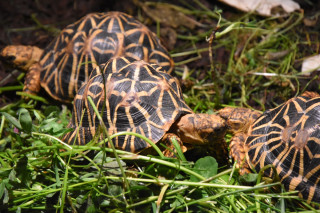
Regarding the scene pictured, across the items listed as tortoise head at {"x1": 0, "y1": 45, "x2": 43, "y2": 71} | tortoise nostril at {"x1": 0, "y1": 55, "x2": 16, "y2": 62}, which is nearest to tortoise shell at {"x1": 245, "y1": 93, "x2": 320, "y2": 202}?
tortoise head at {"x1": 0, "y1": 45, "x2": 43, "y2": 71}

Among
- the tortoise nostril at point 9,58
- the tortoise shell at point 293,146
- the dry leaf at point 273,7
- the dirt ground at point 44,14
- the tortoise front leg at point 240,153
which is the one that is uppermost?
the dry leaf at point 273,7

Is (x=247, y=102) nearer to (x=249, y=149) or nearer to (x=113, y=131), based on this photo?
(x=249, y=149)

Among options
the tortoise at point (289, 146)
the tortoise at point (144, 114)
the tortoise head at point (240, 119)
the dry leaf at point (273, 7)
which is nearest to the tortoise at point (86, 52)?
the tortoise at point (144, 114)

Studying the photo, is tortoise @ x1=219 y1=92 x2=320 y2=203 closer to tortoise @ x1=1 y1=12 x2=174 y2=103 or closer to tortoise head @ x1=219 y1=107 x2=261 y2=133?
tortoise head @ x1=219 y1=107 x2=261 y2=133

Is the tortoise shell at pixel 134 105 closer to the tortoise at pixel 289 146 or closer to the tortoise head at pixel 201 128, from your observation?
the tortoise head at pixel 201 128

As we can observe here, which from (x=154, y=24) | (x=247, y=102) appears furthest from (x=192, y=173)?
(x=154, y=24)

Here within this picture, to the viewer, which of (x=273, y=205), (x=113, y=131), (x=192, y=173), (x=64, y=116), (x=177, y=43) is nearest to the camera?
(x=192, y=173)
